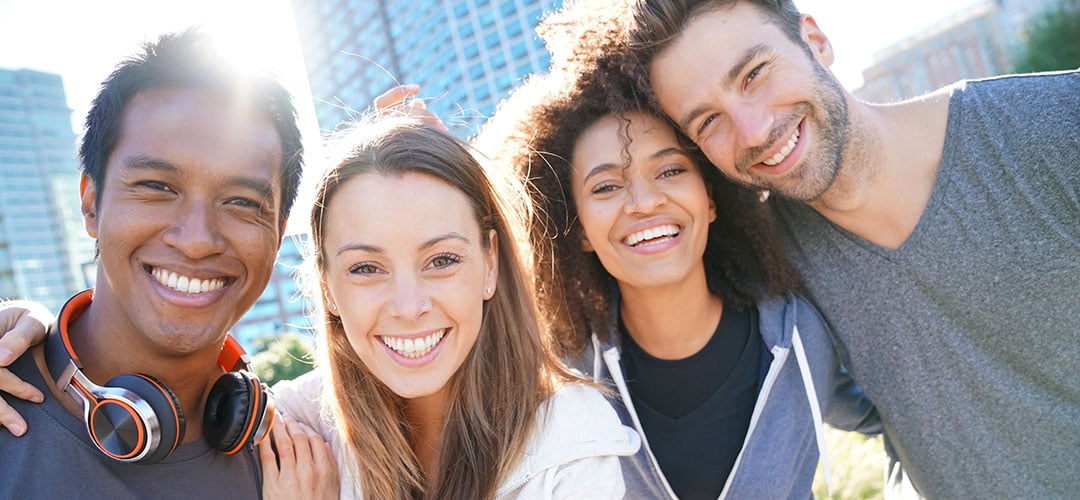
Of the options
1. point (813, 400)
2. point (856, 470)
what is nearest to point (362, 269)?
point (813, 400)

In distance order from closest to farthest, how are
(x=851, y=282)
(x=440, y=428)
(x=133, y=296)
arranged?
(x=133, y=296) → (x=440, y=428) → (x=851, y=282)

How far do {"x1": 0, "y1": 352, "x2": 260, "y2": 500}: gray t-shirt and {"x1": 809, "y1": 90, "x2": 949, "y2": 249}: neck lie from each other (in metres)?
2.69

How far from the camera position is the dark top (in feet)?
10.4

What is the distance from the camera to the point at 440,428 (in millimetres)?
2852

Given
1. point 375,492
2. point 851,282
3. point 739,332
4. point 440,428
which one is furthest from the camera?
point 739,332

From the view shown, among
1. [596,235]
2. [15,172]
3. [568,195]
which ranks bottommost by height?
[596,235]

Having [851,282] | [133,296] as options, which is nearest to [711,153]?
[851,282]

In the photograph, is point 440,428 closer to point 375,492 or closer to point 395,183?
point 375,492

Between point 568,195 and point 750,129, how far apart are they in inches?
37.4

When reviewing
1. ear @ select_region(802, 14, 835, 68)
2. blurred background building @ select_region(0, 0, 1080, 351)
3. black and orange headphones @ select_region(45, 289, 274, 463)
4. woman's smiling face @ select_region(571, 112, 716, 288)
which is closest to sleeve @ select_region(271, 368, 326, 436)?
black and orange headphones @ select_region(45, 289, 274, 463)

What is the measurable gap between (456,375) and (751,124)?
5.31ft

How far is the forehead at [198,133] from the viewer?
248cm

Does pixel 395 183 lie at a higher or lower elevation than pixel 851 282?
higher

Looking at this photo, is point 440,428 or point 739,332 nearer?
point 440,428
